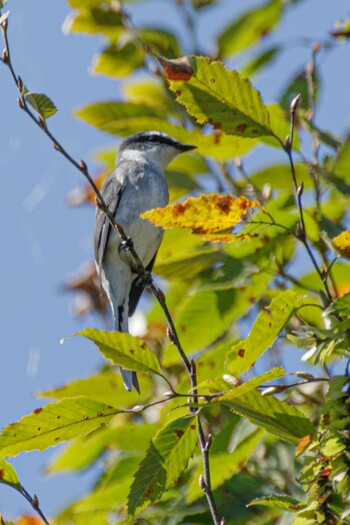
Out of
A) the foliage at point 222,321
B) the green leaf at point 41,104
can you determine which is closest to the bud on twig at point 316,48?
the foliage at point 222,321

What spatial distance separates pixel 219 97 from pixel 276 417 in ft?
2.50

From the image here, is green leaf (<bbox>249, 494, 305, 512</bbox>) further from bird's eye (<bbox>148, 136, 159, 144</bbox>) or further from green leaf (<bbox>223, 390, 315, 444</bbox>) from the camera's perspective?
bird's eye (<bbox>148, 136, 159, 144</bbox>)

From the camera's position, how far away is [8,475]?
2.04 meters

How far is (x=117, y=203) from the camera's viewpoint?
14.2 ft

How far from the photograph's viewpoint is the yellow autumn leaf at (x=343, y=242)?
192 cm

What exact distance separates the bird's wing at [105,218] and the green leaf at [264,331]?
7.64 ft

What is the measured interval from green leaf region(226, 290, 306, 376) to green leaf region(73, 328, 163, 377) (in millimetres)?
Answer: 190

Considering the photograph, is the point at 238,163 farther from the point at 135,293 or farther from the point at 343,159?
the point at 135,293

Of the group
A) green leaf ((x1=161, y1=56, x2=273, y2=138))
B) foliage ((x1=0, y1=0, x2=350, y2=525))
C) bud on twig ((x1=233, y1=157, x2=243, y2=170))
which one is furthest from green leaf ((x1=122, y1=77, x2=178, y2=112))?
green leaf ((x1=161, y1=56, x2=273, y2=138))

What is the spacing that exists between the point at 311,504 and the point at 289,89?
82.0 inches

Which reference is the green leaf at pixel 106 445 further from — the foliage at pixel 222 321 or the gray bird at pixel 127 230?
the gray bird at pixel 127 230

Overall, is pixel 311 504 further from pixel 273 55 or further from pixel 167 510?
pixel 273 55

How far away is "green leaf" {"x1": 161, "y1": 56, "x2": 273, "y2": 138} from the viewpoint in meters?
2.02

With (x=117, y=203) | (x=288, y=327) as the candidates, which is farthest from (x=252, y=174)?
(x=117, y=203)
